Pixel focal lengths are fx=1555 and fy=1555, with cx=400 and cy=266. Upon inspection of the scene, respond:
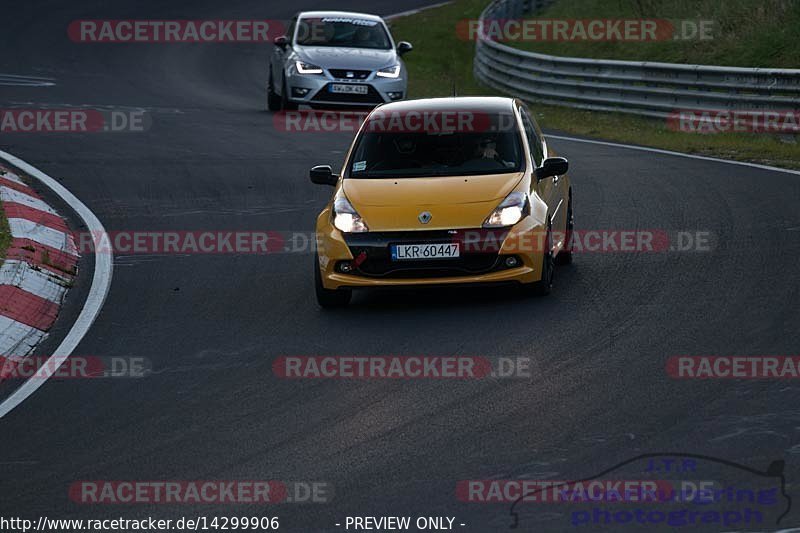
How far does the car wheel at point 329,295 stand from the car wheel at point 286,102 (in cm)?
1329

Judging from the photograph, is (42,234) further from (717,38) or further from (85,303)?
(717,38)

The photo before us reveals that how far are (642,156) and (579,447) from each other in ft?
40.7

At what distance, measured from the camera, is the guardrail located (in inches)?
850

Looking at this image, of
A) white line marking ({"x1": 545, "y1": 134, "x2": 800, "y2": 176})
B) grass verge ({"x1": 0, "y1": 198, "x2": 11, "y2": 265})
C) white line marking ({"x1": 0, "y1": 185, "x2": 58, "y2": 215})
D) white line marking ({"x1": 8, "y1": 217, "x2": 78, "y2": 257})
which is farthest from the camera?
white line marking ({"x1": 545, "y1": 134, "x2": 800, "y2": 176})

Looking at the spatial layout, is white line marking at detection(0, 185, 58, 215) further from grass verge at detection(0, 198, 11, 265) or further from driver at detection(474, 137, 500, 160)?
driver at detection(474, 137, 500, 160)

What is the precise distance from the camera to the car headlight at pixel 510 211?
11078mm

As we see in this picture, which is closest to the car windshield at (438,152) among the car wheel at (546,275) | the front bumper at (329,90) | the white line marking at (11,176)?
the car wheel at (546,275)

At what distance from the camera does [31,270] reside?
12.3 metres

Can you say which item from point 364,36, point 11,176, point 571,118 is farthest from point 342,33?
point 11,176

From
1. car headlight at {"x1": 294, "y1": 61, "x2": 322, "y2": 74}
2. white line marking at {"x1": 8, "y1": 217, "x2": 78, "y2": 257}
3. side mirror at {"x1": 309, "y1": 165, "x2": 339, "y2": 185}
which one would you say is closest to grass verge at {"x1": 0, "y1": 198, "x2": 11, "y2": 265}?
white line marking at {"x1": 8, "y1": 217, "x2": 78, "y2": 257}

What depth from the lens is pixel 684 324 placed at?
10180 millimetres

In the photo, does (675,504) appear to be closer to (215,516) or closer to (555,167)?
(215,516)

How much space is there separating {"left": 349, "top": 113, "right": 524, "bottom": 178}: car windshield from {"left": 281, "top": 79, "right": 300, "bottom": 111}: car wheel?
12.3 metres

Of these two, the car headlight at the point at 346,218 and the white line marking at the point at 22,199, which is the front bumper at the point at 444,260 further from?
the white line marking at the point at 22,199
